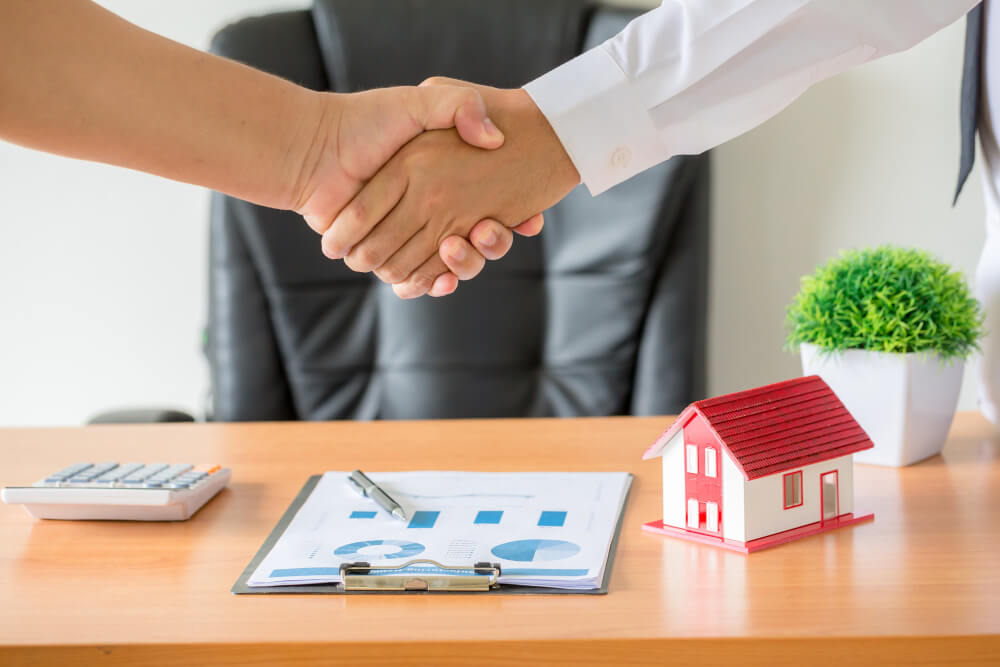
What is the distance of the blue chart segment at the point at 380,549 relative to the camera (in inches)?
27.1

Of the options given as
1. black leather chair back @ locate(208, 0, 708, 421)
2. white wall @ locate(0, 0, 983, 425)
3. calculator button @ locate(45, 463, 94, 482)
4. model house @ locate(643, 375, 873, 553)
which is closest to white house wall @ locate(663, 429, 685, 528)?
model house @ locate(643, 375, 873, 553)

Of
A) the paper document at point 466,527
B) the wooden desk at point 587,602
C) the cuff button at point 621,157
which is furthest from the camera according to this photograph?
the cuff button at point 621,157

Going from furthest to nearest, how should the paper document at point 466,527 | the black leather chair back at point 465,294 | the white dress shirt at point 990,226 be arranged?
the black leather chair back at point 465,294 < the white dress shirt at point 990,226 < the paper document at point 466,527

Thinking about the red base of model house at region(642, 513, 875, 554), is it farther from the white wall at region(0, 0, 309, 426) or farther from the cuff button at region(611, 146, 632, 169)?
the white wall at region(0, 0, 309, 426)

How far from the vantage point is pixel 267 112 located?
3.17ft

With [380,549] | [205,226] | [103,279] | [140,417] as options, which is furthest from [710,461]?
[103,279]

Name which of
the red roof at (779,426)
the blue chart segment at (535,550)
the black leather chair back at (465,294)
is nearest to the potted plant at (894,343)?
the red roof at (779,426)

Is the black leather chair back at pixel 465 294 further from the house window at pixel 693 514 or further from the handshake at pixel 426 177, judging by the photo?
the house window at pixel 693 514

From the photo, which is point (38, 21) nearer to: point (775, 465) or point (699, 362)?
point (775, 465)

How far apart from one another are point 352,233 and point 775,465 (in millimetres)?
616

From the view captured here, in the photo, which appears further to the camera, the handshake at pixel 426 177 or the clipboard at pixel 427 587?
the handshake at pixel 426 177

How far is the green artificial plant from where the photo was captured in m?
0.85

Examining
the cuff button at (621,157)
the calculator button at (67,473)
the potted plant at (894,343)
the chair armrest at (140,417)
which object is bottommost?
the calculator button at (67,473)

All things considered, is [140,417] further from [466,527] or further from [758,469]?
[758,469]
